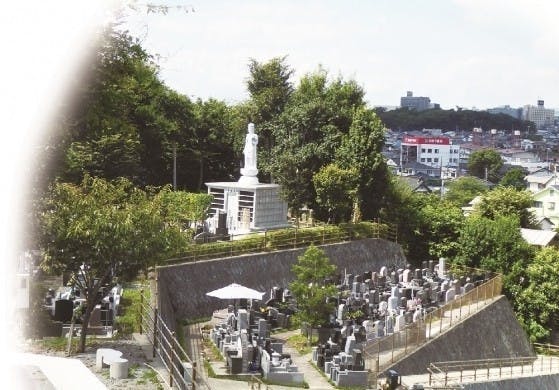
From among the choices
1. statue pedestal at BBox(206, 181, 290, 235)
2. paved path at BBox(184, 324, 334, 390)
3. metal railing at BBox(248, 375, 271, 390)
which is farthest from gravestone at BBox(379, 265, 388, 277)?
metal railing at BBox(248, 375, 271, 390)

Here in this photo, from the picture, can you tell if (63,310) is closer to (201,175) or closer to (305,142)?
(305,142)

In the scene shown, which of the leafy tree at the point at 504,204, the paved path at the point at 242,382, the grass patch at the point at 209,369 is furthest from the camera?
the leafy tree at the point at 504,204

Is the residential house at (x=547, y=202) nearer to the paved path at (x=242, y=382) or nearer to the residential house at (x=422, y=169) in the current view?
the paved path at (x=242, y=382)

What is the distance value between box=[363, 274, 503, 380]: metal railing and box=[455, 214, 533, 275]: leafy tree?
3338mm

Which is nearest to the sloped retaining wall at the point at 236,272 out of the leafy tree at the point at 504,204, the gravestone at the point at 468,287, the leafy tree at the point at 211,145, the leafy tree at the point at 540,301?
the gravestone at the point at 468,287

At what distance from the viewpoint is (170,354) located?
15.5 m

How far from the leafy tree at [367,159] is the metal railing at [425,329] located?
6979 mm

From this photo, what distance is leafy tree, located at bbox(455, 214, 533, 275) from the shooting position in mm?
33562

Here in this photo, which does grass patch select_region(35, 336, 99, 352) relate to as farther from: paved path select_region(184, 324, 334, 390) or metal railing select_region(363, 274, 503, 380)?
metal railing select_region(363, 274, 503, 380)

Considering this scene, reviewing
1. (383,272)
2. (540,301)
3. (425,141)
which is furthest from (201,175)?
(425,141)

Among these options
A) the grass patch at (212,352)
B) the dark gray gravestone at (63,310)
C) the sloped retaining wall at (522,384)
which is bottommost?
the sloped retaining wall at (522,384)

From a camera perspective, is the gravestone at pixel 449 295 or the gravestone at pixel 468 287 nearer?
the gravestone at pixel 449 295

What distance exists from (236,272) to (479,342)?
8.83m

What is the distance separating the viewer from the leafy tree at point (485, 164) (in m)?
114
